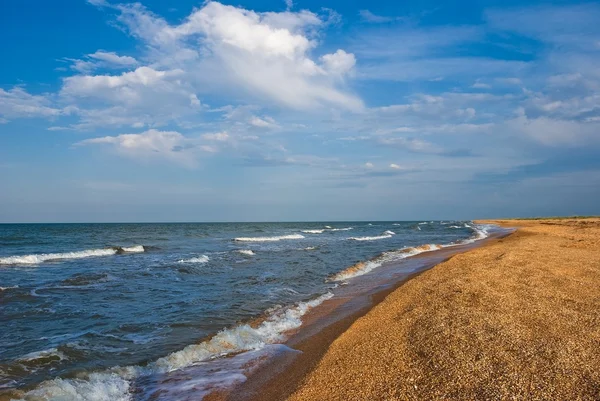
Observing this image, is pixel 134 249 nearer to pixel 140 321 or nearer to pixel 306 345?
pixel 140 321

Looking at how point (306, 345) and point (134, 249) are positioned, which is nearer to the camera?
point (306, 345)

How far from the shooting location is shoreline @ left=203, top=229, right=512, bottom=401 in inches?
262

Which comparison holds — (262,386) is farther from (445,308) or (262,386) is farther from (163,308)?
(163,308)

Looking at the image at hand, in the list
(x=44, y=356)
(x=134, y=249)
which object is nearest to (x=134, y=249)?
(x=134, y=249)

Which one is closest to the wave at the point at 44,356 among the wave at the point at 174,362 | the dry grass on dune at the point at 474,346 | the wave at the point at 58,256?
the wave at the point at 174,362

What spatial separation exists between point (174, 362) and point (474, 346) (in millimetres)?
5980

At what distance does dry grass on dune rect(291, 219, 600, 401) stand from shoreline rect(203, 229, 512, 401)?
1.32 ft

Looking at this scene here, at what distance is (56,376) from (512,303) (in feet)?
33.3

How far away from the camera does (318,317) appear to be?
11445 millimetres

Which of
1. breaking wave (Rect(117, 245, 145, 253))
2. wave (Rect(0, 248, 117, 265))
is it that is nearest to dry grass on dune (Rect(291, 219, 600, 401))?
wave (Rect(0, 248, 117, 265))

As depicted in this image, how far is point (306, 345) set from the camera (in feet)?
29.0

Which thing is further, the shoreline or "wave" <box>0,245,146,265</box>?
"wave" <box>0,245,146,265</box>

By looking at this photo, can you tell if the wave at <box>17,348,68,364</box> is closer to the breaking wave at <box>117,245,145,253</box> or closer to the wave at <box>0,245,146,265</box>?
the wave at <box>0,245,146,265</box>

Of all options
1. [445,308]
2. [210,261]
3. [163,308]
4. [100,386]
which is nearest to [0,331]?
[163,308]
